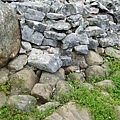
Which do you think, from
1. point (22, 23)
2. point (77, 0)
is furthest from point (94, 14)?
point (22, 23)

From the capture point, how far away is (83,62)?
5.52 metres

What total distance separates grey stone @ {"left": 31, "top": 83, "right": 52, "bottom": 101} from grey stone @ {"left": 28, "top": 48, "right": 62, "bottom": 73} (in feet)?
1.19

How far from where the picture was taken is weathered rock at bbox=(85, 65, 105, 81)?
17.5ft

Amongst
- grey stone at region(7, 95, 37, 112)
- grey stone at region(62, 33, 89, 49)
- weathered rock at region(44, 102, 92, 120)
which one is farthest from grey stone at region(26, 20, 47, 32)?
weathered rock at region(44, 102, 92, 120)

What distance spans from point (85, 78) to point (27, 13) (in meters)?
1.90

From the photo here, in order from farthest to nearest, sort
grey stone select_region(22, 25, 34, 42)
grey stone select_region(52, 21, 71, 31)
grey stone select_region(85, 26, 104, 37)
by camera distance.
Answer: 1. grey stone select_region(85, 26, 104, 37)
2. grey stone select_region(52, 21, 71, 31)
3. grey stone select_region(22, 25, 34, 42)

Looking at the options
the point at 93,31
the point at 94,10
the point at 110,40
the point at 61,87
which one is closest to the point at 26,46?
the point at 61,87

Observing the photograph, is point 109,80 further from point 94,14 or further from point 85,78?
point 94,14

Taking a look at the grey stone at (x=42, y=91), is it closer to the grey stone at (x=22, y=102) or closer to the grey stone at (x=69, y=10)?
the grey stone at (x=22, y=102)

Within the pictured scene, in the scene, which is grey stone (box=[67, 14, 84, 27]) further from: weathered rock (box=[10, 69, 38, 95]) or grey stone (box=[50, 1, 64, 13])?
weathered rock (box=[10, 69, 38, 95])

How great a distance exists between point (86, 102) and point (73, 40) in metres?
1.54

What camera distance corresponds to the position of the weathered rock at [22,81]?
15.6ft

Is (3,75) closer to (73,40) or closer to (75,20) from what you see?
(73,40)

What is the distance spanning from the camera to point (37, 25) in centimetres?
538
